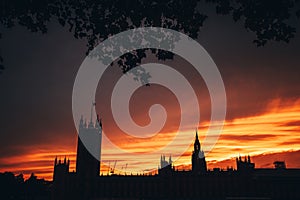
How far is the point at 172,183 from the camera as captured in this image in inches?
3907

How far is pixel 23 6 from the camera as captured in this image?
6.36 m

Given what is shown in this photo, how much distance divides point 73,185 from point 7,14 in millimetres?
101667

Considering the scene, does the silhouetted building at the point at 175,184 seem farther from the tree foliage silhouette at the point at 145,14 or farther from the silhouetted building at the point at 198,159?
the tree foliage silhouette at the point at 145,14

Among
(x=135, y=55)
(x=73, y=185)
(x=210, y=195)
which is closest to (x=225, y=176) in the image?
(x=210, y=195)

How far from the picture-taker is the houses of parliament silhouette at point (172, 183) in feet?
306

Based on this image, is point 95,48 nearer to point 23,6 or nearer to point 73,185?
point 23,6

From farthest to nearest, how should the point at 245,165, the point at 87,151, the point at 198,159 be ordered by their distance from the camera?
the point at 198,159 < the point at 87,151 < the point at 245,165

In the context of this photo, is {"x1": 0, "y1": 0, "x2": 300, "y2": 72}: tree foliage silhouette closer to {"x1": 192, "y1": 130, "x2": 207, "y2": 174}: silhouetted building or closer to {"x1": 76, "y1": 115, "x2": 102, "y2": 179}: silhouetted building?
{"x1": 76, "y1": 115, "x2": 102, "y2": 179}: silhouetted building

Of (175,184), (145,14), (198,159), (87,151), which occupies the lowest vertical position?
(175,184)

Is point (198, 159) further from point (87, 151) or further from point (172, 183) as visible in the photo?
point (87, 151)

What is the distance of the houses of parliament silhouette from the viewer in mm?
93175

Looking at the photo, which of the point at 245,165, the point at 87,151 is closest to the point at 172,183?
the point at 245,165

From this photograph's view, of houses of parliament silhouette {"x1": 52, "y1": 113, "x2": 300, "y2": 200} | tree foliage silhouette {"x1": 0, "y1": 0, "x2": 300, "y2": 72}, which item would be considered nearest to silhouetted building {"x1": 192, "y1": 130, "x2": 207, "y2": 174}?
houses of parliament silhouette {"x1": 52, "y1": 113, "x2": 300, "y2": 200}

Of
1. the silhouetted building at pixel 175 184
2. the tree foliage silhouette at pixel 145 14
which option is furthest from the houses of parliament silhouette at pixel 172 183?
the tree foliage silhouette at pixel 145 14
